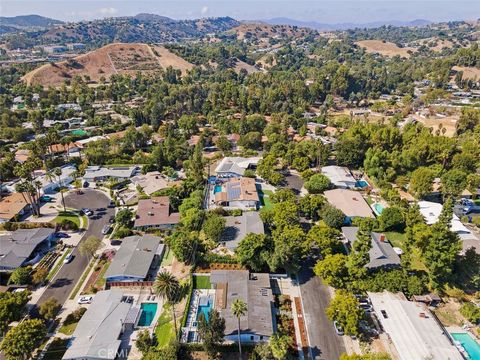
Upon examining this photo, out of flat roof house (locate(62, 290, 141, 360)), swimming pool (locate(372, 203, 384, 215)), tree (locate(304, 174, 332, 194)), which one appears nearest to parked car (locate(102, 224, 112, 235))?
flat roof house (locate(62, 290, 141, 360))

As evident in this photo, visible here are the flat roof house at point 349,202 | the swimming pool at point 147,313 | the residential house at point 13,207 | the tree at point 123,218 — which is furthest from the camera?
the flat roof house at point 349,202

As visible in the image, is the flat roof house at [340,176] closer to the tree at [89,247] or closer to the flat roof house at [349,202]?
the flat roof house at [349,202]

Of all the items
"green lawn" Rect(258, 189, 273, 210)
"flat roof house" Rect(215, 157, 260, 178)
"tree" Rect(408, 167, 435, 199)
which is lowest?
"green lawn" Rect(258, 189, 273, 210)

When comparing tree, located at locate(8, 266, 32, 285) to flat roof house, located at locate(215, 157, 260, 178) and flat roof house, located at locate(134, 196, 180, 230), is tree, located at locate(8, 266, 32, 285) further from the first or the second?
flat roof house, located at locate(215, 157, 260, 178)

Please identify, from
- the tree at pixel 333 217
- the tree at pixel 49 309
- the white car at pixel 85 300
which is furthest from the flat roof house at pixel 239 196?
the tree at pixel 49 309

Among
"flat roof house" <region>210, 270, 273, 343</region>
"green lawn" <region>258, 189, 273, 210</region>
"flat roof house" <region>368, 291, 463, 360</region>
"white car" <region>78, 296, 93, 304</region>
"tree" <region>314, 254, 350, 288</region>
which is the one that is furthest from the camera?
"green lawn" <region>258, 189, 273, 210</region>

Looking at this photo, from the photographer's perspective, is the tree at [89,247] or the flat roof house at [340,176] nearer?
the tree at [89,247]

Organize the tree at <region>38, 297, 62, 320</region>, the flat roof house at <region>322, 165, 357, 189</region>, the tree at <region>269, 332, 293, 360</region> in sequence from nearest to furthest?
the tree at <region>269, 332, 293, 360</region>, the tree at <region>38, 297, 62, 320</region>, the flat roof house at <region>322, 165, 357, 189</region>
